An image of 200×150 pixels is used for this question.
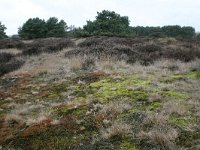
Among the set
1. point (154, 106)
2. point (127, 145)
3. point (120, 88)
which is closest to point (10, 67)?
point (120, 88)

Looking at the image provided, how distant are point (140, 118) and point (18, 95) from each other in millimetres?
5090

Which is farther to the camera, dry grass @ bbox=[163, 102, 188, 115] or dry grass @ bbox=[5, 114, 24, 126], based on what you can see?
dry grass @ bbox=[5, 114, 24, 126]

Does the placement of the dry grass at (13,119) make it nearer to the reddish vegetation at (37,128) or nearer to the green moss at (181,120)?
Result: the reddish vegetation at (37,128)

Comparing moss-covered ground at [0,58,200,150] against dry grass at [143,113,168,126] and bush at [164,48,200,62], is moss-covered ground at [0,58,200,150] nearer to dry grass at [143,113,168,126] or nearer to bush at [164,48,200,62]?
dry grass at [143,113,168,126]

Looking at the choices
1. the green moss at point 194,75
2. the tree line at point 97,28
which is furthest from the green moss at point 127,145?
the tree line at point 97,28

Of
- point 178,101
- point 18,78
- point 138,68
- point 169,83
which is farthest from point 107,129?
point 18,78

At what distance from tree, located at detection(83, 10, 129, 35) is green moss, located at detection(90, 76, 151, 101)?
25.7m

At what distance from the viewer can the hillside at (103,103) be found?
682cm

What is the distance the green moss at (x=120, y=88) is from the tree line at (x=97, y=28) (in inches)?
852

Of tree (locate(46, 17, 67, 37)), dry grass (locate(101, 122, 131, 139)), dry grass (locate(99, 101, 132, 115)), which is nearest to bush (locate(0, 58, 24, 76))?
dry grass (locate(99, 101, 132, 115))

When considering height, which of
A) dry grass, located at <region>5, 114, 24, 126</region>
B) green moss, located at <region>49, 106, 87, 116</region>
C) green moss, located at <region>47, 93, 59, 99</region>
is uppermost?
green moss, located at <region>47, 93, 59, 99</region>

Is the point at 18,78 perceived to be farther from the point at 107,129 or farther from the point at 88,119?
the point at 107,129

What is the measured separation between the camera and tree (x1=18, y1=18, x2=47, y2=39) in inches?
1724

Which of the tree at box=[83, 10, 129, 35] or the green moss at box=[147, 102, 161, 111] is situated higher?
the tree at box=[83, 10, 129, 35]
